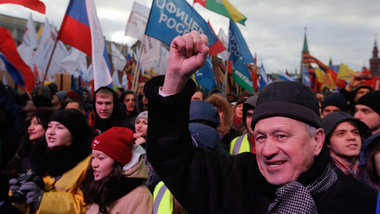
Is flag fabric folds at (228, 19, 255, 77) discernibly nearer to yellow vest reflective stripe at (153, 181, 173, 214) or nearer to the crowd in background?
the crowd in background

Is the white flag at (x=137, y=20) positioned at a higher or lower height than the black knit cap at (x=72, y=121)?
higher

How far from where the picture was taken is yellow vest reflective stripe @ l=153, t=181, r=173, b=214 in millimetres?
1780

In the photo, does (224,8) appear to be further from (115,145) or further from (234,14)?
(115,145)

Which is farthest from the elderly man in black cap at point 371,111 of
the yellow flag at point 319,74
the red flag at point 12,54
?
the yellow flag at point 319,74

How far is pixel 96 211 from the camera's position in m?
2.22

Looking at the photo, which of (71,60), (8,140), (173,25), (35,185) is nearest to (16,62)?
(8,140)

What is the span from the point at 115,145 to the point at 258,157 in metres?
1.31

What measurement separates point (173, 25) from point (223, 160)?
397cm

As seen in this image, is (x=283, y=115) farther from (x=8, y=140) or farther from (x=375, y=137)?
(x=8, y=140)

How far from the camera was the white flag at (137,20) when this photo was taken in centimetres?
776

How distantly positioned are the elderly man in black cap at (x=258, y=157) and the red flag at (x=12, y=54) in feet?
14.5

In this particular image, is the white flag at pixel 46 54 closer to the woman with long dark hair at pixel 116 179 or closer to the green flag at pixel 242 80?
the green flag at pixel 242 80

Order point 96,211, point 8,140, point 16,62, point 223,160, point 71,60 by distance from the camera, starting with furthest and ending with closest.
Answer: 1. point 71,60
2. point 16,62
3. point 8,140
4. point 96,211
5. point 223,160

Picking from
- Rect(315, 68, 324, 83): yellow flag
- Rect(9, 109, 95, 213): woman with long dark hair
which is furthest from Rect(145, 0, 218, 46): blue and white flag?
Rect(315, 68, 324, 83): yellow flag
